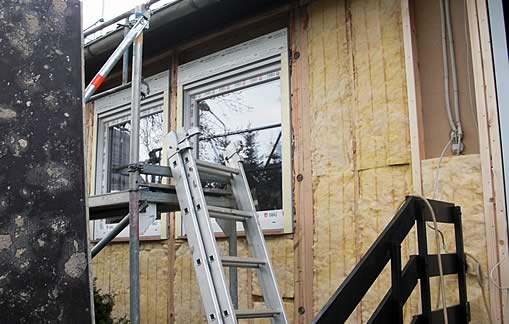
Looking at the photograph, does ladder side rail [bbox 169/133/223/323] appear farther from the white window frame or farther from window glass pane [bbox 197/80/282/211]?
the white window frame

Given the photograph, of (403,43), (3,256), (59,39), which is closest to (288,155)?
(403,43)

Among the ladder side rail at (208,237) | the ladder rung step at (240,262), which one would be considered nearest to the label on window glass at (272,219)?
the ladder rung step at (240,262)

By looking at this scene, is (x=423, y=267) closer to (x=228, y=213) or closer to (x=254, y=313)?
(x=254, y=313)

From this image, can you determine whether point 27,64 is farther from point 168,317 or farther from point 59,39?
point 168,317

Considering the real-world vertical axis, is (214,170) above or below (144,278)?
above

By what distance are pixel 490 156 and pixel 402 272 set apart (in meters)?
1.02

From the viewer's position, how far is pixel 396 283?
2.06 m

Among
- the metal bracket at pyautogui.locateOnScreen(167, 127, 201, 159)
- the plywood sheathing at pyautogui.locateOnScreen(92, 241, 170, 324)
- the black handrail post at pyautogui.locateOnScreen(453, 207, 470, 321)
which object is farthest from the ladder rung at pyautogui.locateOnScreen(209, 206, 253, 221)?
the plywood sheathing at pyautogui.locateOnScreen(92, 241, 170, 324)

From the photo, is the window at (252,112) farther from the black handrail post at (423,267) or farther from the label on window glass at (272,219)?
the black handrail post at (423,267)

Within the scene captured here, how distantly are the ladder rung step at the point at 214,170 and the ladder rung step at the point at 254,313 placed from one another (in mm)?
836

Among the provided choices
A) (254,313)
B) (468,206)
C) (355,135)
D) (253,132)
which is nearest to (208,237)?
(254,313)

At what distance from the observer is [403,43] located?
10.5ft

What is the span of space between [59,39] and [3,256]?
27.0 inches

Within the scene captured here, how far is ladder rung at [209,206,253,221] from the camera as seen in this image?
2.79 metres
